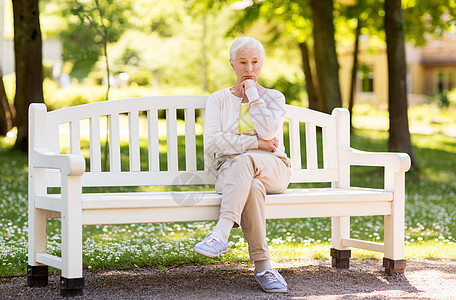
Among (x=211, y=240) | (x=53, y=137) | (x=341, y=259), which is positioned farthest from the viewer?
(x=341, y=259)

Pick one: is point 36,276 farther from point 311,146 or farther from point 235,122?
point 311,146

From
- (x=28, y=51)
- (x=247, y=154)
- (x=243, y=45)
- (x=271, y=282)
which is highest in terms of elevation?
(x=28, y=51)

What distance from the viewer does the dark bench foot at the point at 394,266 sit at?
5.16 metres

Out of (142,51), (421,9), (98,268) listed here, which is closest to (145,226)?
(98,268)

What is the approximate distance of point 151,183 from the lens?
514 centimetres

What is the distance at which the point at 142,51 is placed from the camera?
38.2 m

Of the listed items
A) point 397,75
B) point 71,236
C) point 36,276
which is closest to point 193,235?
point 36,276

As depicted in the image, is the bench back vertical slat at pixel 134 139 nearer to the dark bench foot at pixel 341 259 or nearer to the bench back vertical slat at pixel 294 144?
the bench back vertical slat at pixel 294 144

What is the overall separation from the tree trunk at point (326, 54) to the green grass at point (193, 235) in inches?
197

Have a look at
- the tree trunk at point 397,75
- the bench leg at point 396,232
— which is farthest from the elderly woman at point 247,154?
the tree trunk at point 397,75

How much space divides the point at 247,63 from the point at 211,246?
51.5 inches

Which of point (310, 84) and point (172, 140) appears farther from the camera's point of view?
point (310, 84)

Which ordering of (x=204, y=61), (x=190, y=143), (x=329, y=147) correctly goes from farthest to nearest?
(x=204, y=61) < (x=329, y=147) < (x=190, y=143)

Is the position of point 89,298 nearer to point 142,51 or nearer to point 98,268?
point 98,268
